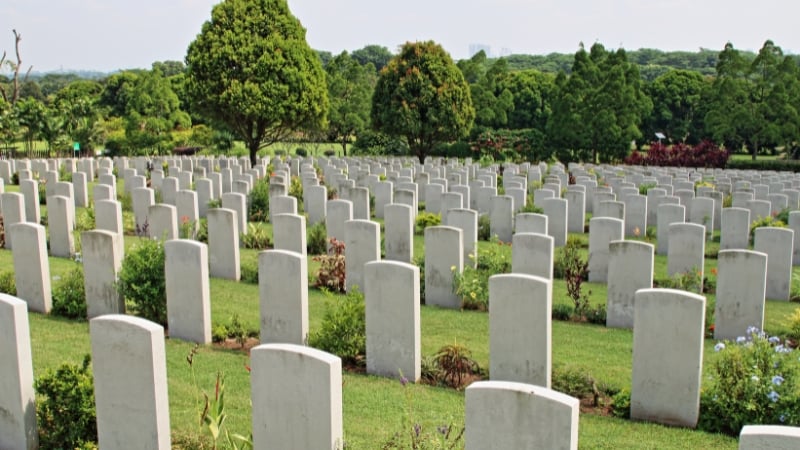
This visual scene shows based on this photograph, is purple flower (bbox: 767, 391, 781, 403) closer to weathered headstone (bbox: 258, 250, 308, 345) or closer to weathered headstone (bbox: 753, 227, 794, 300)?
weathered headstone (bbox: 258, 250, 308, 345)

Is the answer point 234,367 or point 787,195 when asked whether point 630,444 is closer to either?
point 234,367

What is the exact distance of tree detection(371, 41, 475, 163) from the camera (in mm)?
30156

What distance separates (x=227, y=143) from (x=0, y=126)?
12.7m

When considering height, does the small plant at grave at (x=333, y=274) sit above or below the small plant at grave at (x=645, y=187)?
below

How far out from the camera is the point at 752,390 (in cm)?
637

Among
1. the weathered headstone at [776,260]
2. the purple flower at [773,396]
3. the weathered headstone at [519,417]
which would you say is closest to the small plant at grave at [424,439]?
the weathered headstone at [519,417]

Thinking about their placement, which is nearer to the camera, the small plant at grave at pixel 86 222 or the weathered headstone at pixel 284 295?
the weathered headstone at pixel 284 295

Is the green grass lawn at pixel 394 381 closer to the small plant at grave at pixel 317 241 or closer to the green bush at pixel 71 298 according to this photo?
the green bush at pixel 71 298

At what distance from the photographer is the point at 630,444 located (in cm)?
620

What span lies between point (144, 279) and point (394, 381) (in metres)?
3.63

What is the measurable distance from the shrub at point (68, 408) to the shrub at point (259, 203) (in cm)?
1192

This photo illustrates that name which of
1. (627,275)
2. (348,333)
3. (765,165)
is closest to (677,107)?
(765,165)

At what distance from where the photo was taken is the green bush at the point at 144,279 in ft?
30.2

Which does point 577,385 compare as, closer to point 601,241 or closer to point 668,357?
point 668,357
